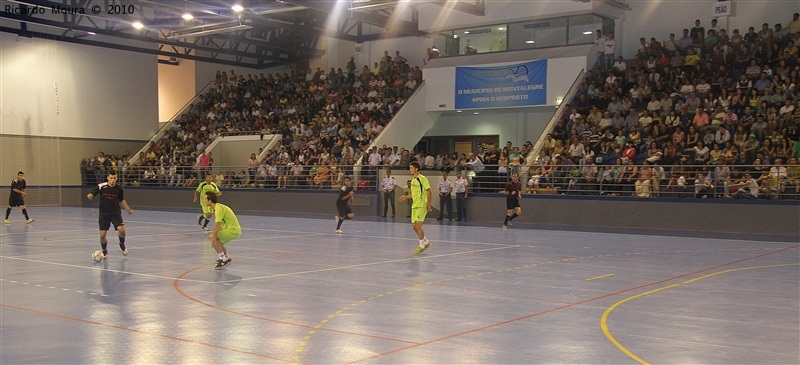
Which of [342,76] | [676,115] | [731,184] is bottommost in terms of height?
[731,184]

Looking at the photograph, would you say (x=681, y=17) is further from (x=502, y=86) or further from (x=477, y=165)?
(x=477, y=165)

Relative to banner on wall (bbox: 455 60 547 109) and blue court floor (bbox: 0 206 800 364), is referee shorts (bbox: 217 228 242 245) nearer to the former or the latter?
blue court floor (bbox: 0 206 800 364)

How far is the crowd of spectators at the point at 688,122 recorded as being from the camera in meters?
23.0

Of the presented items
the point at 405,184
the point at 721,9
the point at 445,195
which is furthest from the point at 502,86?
the point at 721,9

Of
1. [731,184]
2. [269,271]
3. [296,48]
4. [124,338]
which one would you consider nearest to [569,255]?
[269,271]

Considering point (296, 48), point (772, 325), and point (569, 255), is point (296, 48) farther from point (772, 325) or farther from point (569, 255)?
point (772, 325)

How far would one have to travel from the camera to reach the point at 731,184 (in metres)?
22.8

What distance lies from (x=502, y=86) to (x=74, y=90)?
76.3 ft

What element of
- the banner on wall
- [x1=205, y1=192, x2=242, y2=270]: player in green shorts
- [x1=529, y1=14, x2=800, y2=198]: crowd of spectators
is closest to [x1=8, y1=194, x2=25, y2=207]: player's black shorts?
[x1=205, y1=192, x2=242, y2=270]: player in green shorts

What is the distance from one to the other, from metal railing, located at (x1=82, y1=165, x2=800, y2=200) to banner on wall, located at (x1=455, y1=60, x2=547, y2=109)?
15.9 ft

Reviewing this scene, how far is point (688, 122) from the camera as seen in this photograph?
25391 mm

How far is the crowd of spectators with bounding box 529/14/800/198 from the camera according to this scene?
2302 centimetres

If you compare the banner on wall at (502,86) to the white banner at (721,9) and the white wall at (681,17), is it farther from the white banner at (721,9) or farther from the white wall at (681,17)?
the white banner at (721,9)

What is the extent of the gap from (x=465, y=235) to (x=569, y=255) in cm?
550
